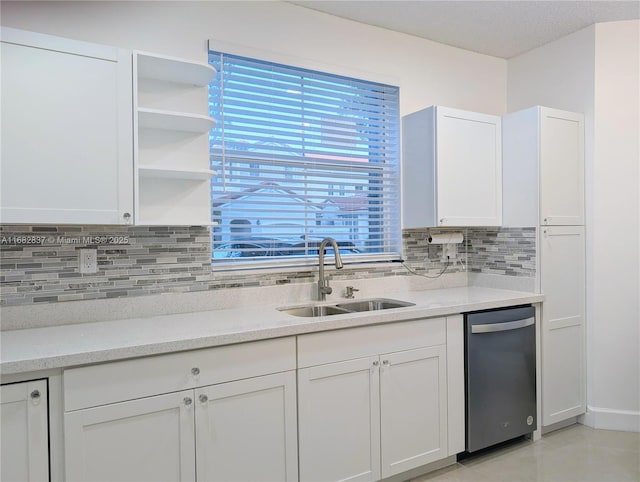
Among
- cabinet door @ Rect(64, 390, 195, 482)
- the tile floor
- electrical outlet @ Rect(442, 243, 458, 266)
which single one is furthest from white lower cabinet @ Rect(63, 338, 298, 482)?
electrical outlet @ Rect(442, 243, 458, 266)

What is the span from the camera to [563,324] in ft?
9.24

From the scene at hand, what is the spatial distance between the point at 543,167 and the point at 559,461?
1.74 metres

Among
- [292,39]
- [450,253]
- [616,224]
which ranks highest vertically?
[292,39]

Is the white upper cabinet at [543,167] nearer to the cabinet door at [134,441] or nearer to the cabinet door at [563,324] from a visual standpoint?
the cabinet door at [563,324]

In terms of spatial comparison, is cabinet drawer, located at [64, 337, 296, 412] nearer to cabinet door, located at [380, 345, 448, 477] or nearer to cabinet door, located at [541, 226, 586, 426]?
cabinet door, located at [380, 345, 448, 477]

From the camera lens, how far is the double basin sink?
8.12 ft

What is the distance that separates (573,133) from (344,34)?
164 cm

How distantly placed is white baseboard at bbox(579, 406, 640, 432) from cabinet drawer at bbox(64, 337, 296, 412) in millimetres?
2240

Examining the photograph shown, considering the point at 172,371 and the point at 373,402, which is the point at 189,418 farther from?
the point at 373,402

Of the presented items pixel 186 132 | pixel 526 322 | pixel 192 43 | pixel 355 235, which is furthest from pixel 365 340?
pixel 192 43

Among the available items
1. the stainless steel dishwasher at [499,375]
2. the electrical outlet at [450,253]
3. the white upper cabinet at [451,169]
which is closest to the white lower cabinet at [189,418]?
the stainless steel dishwasher at [499,375]

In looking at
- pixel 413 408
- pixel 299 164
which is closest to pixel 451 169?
pixel 299 164

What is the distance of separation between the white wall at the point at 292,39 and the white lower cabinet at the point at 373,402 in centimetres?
164

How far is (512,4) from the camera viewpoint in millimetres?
2576
